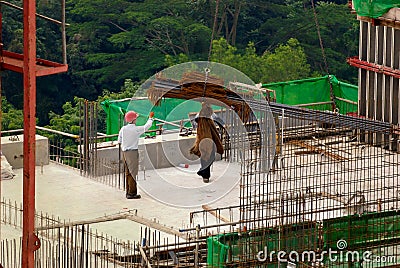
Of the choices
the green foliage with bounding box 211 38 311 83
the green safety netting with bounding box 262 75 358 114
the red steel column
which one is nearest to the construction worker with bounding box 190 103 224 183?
the green safety netting with bounding box 262 75 358 114

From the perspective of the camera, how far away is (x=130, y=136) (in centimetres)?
1848

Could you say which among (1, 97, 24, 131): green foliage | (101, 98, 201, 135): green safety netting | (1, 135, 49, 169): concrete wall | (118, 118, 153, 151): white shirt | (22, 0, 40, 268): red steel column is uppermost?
(1, 97, 24, 131): green foliage

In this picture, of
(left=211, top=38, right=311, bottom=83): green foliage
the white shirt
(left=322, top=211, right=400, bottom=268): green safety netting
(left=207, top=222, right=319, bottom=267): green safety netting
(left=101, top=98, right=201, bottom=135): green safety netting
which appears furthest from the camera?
(left=211, top=38, right=311, bottom=83): green foliage

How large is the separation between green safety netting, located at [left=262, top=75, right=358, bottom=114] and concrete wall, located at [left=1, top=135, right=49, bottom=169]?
5.00 metres

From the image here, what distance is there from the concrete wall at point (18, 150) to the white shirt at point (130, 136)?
212 cm

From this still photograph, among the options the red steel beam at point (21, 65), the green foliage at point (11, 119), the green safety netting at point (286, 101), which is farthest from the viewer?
the green foliage at point (11, 119)

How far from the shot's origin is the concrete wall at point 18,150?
20.0 metres

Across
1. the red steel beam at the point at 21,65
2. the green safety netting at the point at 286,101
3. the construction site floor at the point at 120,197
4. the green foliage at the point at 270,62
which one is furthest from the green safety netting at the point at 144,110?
the green foliage at the point at 270,62

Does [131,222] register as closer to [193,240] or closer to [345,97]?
[193,240]

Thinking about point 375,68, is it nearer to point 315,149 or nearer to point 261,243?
point 315,149

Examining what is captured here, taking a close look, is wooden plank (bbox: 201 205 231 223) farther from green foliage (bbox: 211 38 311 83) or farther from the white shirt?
green foliage (bbox: 211 38 311 83)

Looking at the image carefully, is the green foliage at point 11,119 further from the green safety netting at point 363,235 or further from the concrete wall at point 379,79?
the green safety netting at point 363,235

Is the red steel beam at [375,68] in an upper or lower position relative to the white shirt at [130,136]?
upper

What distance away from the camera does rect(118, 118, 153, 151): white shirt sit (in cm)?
1841
